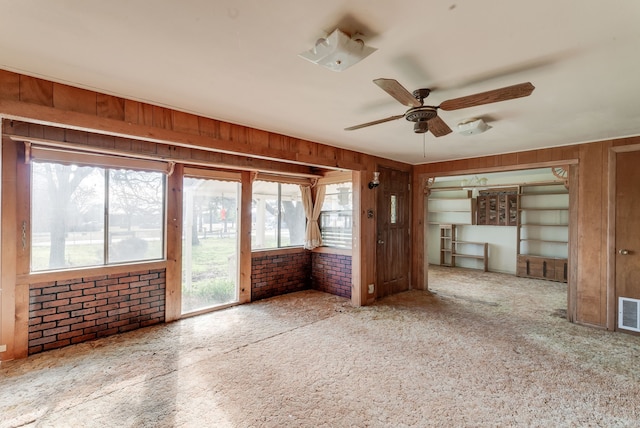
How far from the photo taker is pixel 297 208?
5469mm

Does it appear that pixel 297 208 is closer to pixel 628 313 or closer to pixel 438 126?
pixel 438 126

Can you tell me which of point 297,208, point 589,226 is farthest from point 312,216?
point 589,226

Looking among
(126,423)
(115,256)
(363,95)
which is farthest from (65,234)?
(363,95)


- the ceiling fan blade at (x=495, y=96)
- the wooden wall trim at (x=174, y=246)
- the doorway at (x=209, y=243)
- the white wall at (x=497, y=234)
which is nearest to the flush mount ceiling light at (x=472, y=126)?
the ceiling fan blade at (x=495, y=96)

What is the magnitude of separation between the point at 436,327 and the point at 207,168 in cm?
372

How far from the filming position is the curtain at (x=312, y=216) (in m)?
5.36

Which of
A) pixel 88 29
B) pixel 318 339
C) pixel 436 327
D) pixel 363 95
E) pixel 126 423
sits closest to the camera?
pixel 88 29

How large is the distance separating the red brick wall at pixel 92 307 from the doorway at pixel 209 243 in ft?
1.42

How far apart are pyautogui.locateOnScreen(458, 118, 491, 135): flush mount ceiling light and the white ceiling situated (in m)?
0.08

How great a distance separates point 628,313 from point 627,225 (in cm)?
106

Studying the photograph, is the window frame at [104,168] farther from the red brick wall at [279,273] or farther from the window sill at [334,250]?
the window sill at [334,250]

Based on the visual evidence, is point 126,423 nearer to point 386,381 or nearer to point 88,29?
point 386,381

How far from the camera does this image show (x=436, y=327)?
3.65 m

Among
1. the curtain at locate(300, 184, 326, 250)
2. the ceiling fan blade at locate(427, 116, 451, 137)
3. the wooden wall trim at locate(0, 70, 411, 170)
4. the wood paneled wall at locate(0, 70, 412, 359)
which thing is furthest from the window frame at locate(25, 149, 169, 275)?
the ceiling fan blade at locate(427, 116, 451, 137)
